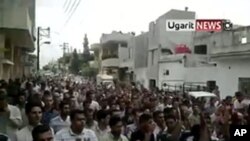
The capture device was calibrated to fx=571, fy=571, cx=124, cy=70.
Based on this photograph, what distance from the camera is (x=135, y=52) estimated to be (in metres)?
56.9

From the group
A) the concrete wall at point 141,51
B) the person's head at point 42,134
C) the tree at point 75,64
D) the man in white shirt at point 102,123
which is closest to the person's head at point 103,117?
the man in white shirt at point 102,123

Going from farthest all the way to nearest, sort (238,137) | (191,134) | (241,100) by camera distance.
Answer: (241,100) < (191,134) < (238,137)

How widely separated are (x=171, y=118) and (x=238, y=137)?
6.23 feet

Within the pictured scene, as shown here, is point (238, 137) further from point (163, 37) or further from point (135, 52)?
point (135, 52)

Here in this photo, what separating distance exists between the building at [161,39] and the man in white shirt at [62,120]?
34.5 meters

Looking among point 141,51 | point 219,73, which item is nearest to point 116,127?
point 219,73

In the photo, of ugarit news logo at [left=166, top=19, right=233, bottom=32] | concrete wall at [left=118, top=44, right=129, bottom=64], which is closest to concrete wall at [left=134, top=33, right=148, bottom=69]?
concrete wall at [left=118, top=44, right=129, bottom=64]

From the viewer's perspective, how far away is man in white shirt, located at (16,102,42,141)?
20.7ft

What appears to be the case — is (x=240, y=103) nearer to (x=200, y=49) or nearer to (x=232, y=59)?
(x=232, y=59)

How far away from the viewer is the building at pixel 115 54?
216ft

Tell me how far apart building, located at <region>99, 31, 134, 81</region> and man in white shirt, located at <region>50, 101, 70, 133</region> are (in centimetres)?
5372

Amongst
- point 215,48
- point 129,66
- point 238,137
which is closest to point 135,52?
point 129,66

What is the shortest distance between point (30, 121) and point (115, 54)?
6564 centimetres

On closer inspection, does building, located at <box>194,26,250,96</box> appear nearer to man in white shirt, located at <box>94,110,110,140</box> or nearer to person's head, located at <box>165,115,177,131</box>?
man in white shirt, located at <box>94,110,110,140</box>
